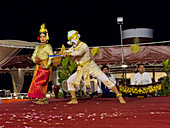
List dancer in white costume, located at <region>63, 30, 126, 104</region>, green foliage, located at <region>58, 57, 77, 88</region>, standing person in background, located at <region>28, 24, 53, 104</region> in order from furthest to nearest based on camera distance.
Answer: green foliage, located at <region>58, 57, 77, 88</region> < standing person in background, located at <region>28, 24, 53, 104</region> < dancer in white costume, located at <region>63, 30, 126, 104</region>

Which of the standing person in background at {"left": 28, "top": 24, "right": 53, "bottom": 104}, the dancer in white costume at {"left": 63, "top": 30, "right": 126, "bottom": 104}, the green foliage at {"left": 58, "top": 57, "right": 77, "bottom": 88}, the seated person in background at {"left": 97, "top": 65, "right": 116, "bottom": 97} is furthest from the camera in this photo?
the green foliage at {"left": 58, "top": 57, "right": 77, "bottom": 88}

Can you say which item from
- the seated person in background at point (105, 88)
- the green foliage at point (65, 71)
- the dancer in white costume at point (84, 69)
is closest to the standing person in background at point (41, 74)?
the dancer in white costume at point (84, 69)

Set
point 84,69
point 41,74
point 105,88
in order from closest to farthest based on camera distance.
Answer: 1. point 84,69
2. point 41,74
3. point 105,88

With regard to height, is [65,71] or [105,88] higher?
[65,71]

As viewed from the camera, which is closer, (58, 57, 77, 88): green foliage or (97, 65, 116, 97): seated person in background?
(97, 65, 116, 97): seated person in background

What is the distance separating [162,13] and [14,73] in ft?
32.0

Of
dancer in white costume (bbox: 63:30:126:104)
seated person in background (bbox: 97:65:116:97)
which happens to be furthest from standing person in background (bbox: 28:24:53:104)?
seated person in background (bbox: 97:65:116:97)

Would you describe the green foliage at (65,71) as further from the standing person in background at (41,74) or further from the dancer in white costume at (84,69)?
the dancer in white costume at (84,69)

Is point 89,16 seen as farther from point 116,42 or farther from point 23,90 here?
point 23,90

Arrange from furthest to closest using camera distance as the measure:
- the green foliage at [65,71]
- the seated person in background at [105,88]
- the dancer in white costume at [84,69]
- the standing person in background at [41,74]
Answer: the green foliage at [65,71]
the seated person in background at [105,88]
the standing person in background at [41,74]
the dancer in white costume at [84,69]

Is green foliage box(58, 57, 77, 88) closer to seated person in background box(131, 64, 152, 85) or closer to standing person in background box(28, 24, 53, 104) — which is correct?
seated person in background box(131, 64, 152, 85)

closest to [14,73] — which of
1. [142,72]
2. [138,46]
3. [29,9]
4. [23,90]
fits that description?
[23,90]

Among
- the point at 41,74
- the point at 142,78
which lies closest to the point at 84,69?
the point at 41,74

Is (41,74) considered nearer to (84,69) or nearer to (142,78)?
(84,69)
